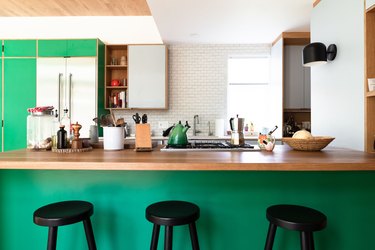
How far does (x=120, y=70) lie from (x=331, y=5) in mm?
3485

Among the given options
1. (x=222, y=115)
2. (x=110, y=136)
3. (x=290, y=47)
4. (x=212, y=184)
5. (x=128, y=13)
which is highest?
(x=128, y=13)

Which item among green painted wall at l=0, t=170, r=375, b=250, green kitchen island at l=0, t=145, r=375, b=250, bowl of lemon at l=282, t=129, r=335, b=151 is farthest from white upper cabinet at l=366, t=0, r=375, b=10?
green painted wall at l=0, t=170, r=375, b=250

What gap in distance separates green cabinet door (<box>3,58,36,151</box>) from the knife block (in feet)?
10.5

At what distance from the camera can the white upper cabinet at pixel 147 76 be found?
167 inches

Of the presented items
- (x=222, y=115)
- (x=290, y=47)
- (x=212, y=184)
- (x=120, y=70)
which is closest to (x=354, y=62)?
(x=212, y=184)

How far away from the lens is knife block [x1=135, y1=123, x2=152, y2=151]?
1789mm

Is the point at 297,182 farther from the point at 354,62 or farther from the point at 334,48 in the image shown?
the point at 334,48

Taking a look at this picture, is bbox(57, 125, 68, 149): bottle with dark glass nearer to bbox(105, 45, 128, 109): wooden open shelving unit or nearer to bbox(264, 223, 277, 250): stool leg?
bbox(264, 223, 277, 250): stool leg

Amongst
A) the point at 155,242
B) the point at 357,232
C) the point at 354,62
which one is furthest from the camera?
the point at 354,62

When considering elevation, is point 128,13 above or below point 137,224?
above

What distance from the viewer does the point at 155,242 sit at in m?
1.42

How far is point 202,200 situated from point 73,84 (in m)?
3.32

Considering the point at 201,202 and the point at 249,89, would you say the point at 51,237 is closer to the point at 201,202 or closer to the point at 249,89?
the point at 201,202

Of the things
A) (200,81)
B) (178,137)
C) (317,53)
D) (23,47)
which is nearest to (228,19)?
(200,81)
